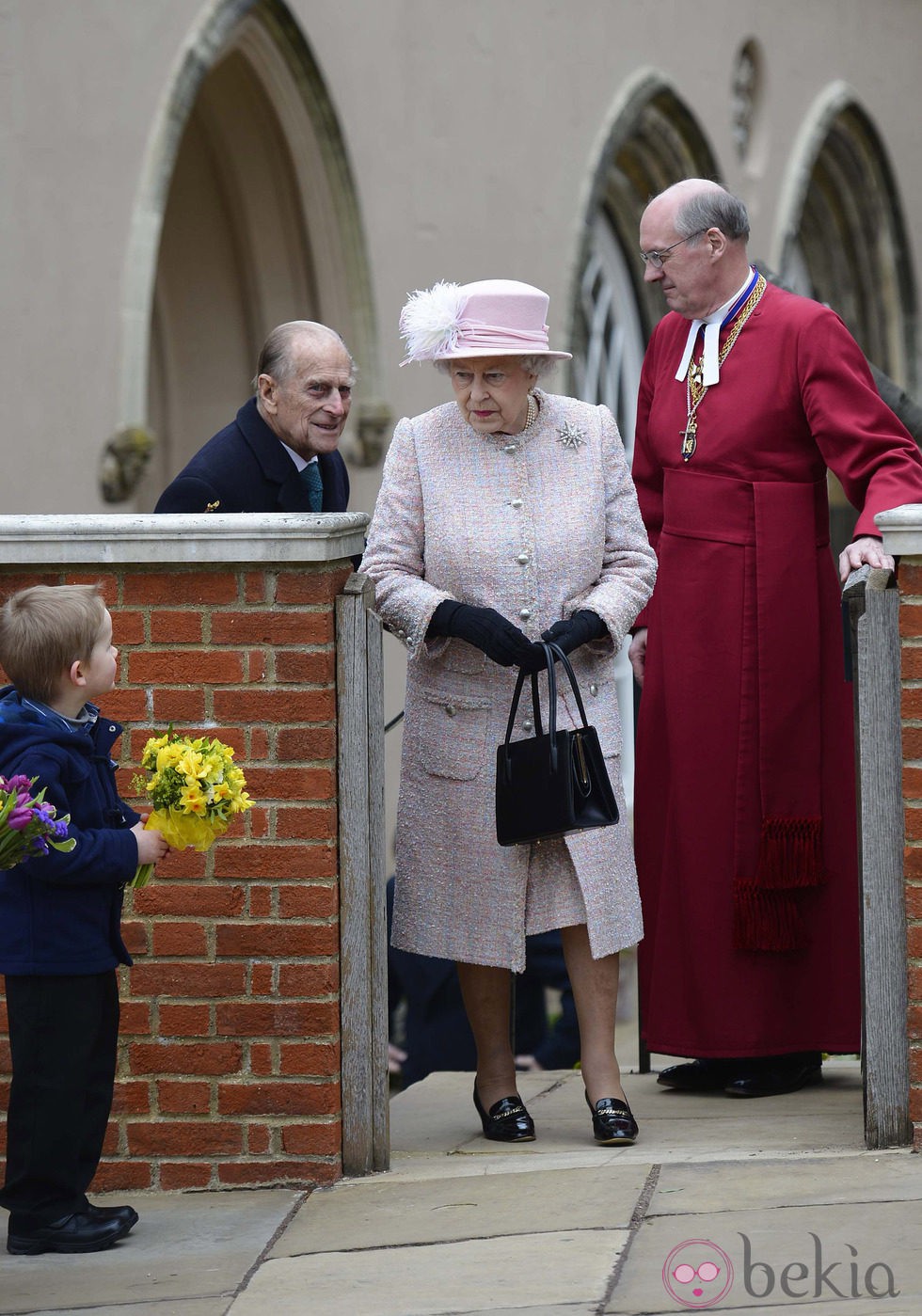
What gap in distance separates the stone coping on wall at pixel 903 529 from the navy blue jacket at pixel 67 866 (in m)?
1.41

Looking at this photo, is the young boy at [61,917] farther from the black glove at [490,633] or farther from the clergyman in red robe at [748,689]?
the clergyman in red robe at [748,689]

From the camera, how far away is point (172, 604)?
3.88 m

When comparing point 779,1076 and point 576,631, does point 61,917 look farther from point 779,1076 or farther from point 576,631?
point 779,1076

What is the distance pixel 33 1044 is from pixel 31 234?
4.52 metres

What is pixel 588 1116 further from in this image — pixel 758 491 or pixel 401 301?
pixel 401 301

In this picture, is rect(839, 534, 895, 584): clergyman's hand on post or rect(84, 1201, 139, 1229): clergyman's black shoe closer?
rect(84, 1201, 139, 1229): clergyman's black shoe

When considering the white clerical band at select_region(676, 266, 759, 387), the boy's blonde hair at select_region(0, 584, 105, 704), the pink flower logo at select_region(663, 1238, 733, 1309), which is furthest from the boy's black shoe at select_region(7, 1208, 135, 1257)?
the white clerical band at select_region(676, 266, 759, 387)

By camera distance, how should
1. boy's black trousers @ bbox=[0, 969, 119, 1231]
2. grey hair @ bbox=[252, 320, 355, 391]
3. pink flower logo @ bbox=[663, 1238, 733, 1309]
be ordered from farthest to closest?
grey hair @ bbox=[252, 320, 355, 391] → boy's black trousers @ bbox=[0, 969, 119, 1231] → pink flower logo @ bbox=[663, 1238, 733, 1309]

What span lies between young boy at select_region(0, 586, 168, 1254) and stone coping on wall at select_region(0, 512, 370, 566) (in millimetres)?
371

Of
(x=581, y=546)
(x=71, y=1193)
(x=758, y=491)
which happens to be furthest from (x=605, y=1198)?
(x=758, y=491)

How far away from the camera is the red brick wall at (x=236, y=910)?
12.6 ft

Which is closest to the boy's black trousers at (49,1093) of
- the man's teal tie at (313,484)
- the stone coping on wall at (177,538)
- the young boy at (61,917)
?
the young boy at (61,917)

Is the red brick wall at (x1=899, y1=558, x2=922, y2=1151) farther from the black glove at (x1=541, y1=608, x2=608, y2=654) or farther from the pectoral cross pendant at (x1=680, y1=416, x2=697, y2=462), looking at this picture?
the pectoral cross pendant at (x1=680, y1=416, x2=697, y2=462)

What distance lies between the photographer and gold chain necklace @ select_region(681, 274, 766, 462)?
4.59 metres
